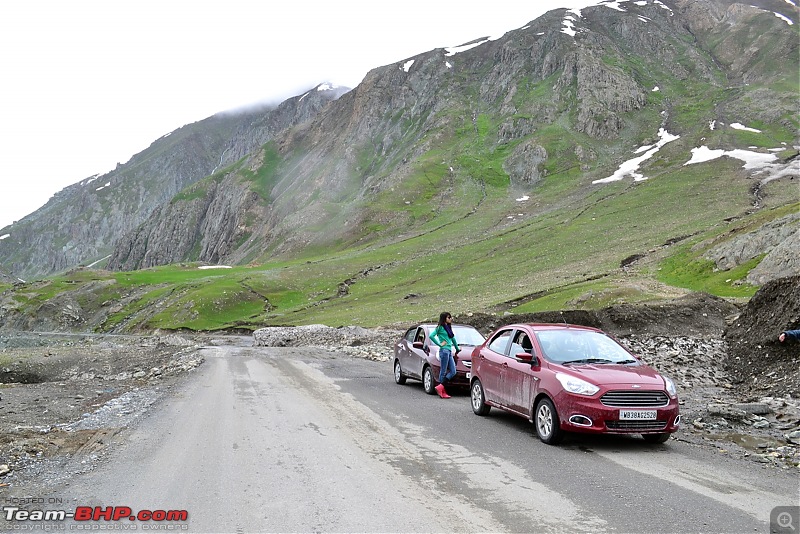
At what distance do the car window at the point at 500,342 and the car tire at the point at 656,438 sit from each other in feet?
10.0

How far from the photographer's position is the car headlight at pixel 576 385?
29.3ft

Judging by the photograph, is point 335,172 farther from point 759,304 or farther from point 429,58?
point 759,304

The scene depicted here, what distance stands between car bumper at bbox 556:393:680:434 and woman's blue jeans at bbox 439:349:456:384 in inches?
227

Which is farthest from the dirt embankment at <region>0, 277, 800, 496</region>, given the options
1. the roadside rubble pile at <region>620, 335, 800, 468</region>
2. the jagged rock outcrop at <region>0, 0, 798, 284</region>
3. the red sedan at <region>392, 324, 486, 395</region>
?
the jagged rock outcrop at <region>0, 0, 798, 284</region>

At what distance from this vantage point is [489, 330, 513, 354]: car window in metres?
11.6

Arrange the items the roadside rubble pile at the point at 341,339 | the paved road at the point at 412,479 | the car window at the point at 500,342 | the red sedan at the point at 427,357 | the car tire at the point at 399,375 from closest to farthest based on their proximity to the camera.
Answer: the paved road at the point at 412,479 → the car window at the point at 500,342 → the red sedan at the point at 427,357 → the car tire at the point at 399,375 → the roadside rubble pile at the point at 341,339

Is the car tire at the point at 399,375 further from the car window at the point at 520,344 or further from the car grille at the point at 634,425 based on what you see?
the car grille at the point at 634,425

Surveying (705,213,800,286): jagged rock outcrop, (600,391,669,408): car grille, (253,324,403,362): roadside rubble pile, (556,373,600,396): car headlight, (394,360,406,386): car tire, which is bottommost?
(253,324,403,362): roadside rubble pile

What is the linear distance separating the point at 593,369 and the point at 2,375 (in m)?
28.9

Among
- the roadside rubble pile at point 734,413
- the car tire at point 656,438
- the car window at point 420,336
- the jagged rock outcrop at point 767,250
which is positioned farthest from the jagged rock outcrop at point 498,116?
the car tire at point 656,438

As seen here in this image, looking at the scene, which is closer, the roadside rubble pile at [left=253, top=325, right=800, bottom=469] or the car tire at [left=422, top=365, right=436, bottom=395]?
the roadside rubble pile at [left=253, top=325, right=800, bottom=469]

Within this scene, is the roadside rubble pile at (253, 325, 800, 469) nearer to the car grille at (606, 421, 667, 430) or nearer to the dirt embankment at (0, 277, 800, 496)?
the dirt embankment at (0, 277, 800, 496)

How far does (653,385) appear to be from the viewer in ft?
29.7

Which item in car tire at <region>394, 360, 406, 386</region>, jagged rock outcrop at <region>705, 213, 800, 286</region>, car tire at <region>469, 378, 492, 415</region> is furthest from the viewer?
jagged rock outcrop at <region>705, 213, 800, 286</region>
